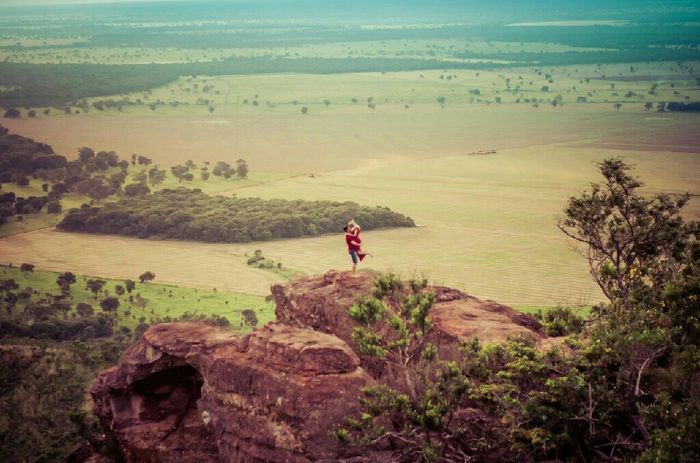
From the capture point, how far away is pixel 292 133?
5433 inches

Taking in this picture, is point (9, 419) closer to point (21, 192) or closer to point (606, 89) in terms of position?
point (21, 192)

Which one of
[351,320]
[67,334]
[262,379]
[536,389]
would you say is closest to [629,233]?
[536,389]

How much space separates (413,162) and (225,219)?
134ft

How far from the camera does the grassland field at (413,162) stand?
229 ft

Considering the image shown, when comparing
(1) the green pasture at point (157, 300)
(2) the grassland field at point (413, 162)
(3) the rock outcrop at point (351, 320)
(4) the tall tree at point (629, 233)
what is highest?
(4) the tall tree at point (629, 233)

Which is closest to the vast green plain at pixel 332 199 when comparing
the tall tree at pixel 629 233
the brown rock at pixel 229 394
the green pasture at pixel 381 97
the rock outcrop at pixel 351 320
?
the green pasture at pixel 381 97

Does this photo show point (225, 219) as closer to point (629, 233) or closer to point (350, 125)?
point (629, 233)

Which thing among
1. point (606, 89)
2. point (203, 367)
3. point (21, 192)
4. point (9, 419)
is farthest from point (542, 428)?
point (606, 89)

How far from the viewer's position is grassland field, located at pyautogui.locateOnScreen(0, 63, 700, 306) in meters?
69.9

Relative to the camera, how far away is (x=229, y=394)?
22906mm

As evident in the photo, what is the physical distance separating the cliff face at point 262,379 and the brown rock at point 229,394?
0.03 m

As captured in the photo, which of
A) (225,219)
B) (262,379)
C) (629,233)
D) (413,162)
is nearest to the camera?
(262,379)

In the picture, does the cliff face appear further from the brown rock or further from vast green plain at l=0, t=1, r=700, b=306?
vast green plain at l=0, t=1, r=700, b=306

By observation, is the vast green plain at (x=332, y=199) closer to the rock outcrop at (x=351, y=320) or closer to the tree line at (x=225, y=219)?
the tree line at (x=225, y=219)
